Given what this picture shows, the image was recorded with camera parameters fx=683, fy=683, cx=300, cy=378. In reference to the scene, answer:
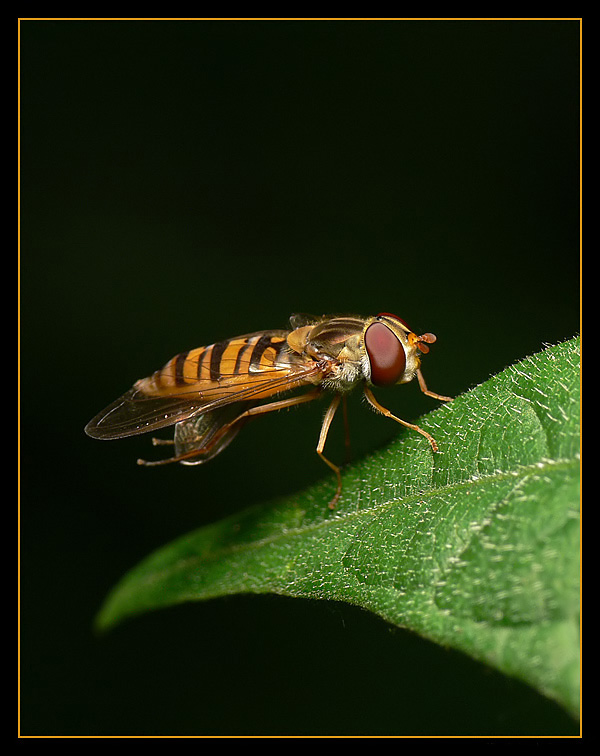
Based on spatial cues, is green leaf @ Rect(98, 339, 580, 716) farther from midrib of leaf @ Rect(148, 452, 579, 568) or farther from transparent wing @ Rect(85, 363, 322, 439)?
transparent wing @ Rect(85, 363, 322, 439)

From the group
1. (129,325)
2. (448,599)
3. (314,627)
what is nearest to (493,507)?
(448,599)

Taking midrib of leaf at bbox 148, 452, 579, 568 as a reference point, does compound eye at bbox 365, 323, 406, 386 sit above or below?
above

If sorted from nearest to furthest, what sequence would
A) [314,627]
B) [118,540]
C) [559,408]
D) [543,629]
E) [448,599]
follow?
[543,629]
[448,599]
[559,408]
[314,627]
[118,540]

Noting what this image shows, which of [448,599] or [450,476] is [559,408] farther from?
[448,599]

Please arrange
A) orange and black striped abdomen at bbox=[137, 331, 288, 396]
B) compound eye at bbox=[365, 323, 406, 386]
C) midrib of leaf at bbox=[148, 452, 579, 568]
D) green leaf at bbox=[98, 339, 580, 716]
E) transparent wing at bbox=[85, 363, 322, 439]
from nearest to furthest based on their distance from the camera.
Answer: green leaf at bbox=[98, 339, 580, 716], midrib of leaf at bbox=[148, 452, 579, 568], compound eye at bbox=[365, 323, 406, 386], transparent wing at bbox=[85, 363, 322, 439], orange and black striped abdomen at bbox=[137, 331, 288, 396]

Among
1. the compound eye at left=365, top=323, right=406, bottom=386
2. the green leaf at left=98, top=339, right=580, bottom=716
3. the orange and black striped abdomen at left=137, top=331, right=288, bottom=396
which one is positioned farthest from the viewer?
the orange and black striped abdomen at left=137, top=331, right=288, bottom=396

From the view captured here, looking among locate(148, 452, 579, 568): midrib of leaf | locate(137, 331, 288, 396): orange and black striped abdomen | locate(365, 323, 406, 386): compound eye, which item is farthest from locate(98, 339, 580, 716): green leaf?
locate(137, 331, 288, 396): orange and black striped abdomen

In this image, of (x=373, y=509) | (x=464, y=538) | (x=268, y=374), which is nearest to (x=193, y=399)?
(x=268, y=374)

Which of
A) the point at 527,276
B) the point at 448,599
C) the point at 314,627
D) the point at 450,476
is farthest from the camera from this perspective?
the point at 527,276
